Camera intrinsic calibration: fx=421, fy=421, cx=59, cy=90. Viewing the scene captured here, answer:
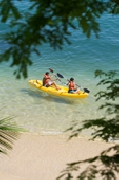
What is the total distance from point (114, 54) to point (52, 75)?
3313 mm

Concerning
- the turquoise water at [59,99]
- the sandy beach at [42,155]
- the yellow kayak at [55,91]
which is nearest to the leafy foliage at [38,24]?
the sandy beach at [42,155]

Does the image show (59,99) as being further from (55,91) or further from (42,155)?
(42,155)

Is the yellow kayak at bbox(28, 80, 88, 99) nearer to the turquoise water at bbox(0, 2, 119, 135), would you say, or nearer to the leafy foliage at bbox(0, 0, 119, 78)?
the turquoise water at bbox(0, 2, 119, 135)

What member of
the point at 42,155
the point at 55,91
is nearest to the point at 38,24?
the point at 42,155

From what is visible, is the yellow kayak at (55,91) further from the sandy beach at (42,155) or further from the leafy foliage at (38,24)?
the leafy foliage at (38,24)

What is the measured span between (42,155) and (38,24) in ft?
20.8

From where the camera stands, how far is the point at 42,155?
8883mm

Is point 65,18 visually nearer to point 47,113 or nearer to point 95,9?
point 95,9

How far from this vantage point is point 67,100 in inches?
495

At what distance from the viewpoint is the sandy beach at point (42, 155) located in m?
8.15

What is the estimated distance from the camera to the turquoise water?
11242 millimetres

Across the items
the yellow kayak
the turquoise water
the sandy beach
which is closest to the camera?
the sandy beach

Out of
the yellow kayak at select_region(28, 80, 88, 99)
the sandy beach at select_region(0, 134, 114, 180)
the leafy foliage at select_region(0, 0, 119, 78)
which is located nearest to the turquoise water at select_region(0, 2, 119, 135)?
the yellow kayak at select_region(28, 80, 88, 99)

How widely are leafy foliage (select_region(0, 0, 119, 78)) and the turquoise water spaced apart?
7317 mm
